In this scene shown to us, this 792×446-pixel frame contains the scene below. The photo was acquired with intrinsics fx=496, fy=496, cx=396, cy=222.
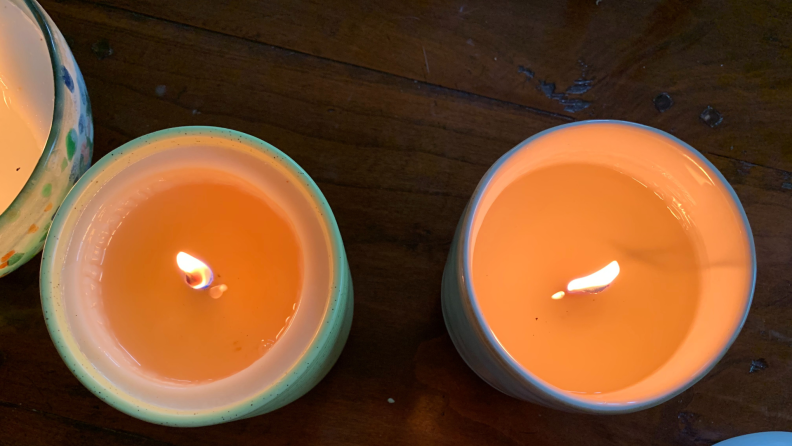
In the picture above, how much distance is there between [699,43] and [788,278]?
0.26 m

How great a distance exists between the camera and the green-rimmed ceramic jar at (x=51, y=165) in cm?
38

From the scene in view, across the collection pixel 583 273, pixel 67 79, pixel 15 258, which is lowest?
pixel 583 273

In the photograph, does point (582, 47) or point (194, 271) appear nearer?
point (194, 271)

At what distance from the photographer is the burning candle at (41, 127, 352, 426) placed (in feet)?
1.11

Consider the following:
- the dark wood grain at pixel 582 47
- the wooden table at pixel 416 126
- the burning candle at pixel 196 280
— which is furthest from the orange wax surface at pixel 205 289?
the dark wood grain at pixel 582 47

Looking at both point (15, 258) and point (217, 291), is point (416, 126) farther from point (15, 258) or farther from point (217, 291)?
point (15, 258)

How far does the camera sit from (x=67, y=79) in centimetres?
42

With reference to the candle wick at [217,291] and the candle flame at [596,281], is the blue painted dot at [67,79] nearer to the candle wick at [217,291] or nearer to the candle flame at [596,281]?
the candle wick at [217,291]

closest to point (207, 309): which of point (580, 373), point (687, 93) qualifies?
point (580, 373)

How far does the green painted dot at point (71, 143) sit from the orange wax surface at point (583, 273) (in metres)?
0.36

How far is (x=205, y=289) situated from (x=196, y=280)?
1cm

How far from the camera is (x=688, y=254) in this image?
0.44 meters

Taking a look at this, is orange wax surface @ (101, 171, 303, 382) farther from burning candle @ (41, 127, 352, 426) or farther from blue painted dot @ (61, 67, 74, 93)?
blue painted dot @ (61, 67, 74, 93)

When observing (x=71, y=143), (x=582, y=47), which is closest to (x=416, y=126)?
(x=582, y=47)
